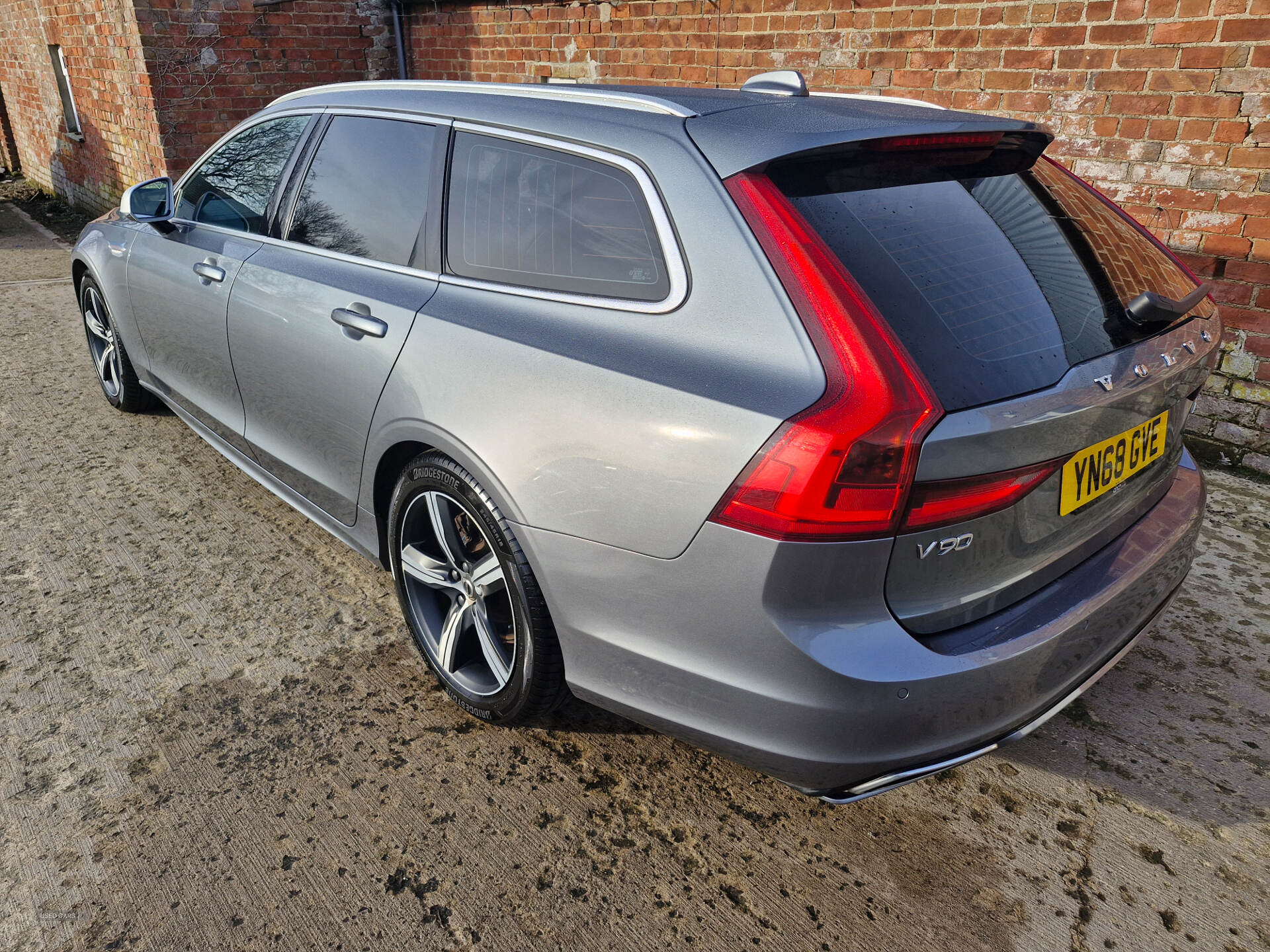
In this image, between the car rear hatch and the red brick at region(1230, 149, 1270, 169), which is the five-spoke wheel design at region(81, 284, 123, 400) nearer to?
the car rear hatch

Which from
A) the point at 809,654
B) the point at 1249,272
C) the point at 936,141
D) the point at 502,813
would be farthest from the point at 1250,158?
the point at 502,813

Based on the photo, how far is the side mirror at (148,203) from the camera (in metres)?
3.76

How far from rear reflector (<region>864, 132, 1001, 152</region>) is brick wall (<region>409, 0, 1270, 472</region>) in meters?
2.66

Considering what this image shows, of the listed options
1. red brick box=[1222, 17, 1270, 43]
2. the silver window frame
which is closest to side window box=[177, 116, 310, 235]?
the silver window frame

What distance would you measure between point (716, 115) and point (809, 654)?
4.03 ft

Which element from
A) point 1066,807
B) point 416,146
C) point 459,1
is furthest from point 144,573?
point 459,1

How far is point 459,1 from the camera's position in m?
8.27

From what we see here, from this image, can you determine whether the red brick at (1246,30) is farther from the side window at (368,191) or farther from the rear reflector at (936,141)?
the side window at (368,191)

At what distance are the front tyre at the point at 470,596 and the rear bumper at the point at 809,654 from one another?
5.1 inches

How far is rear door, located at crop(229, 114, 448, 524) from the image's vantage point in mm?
2547

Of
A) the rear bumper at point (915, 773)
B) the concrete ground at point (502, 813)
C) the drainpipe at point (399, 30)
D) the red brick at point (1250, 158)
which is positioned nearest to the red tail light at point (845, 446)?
the rear bumper at point (915, 773)

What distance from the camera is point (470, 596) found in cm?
247

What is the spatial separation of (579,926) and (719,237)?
4.98ft

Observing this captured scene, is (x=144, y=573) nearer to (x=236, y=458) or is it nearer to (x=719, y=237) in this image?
(x=236, y=458)
